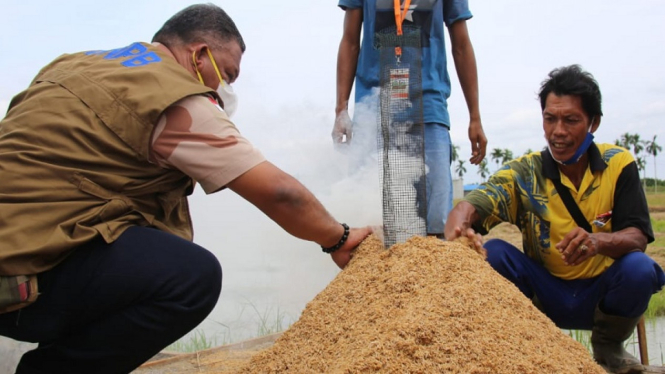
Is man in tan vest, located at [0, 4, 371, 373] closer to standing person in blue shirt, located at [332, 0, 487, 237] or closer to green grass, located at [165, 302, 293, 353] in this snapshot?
standing person in blue shirt, located at [332, 0, 487, 237]

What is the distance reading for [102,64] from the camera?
2102mm

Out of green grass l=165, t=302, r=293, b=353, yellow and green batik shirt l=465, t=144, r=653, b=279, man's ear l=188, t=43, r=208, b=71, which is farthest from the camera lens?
green grass l=165, t=302, r=293, b=353

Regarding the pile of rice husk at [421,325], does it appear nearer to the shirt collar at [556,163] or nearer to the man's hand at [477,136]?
the shirt collar at [556,163]

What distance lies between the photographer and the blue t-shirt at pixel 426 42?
349cm

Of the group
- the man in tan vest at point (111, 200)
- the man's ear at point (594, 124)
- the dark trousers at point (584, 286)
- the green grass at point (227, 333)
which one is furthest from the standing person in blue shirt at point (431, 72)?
the green grass at point (227, 333)

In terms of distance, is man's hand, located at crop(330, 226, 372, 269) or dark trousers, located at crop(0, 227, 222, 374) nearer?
dark trousers, located at crop(0, 227, 222, 374)

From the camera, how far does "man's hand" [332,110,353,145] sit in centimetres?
376

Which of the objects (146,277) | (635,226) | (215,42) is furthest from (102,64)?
(635,226)

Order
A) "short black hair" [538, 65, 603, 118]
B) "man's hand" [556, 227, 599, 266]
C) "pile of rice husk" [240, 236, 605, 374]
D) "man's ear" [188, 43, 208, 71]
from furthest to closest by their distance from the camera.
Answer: "short black hair" [538, 65, 603, 118] → "man's hand" [556, 227, 599, 266] → "man's ear" [188, 43, 208, 71] → "pile of rice husk" [240, 236, 605, 374]

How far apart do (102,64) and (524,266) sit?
2376 millimetres

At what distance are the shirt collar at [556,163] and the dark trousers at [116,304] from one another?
1.96 meters

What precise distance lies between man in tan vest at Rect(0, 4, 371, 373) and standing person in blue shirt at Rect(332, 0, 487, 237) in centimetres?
143

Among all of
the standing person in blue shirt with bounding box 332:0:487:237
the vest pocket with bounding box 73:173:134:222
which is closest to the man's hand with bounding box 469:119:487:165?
the standing person in blue shirt with bounding box 332:0:487:237

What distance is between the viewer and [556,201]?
126 inches
